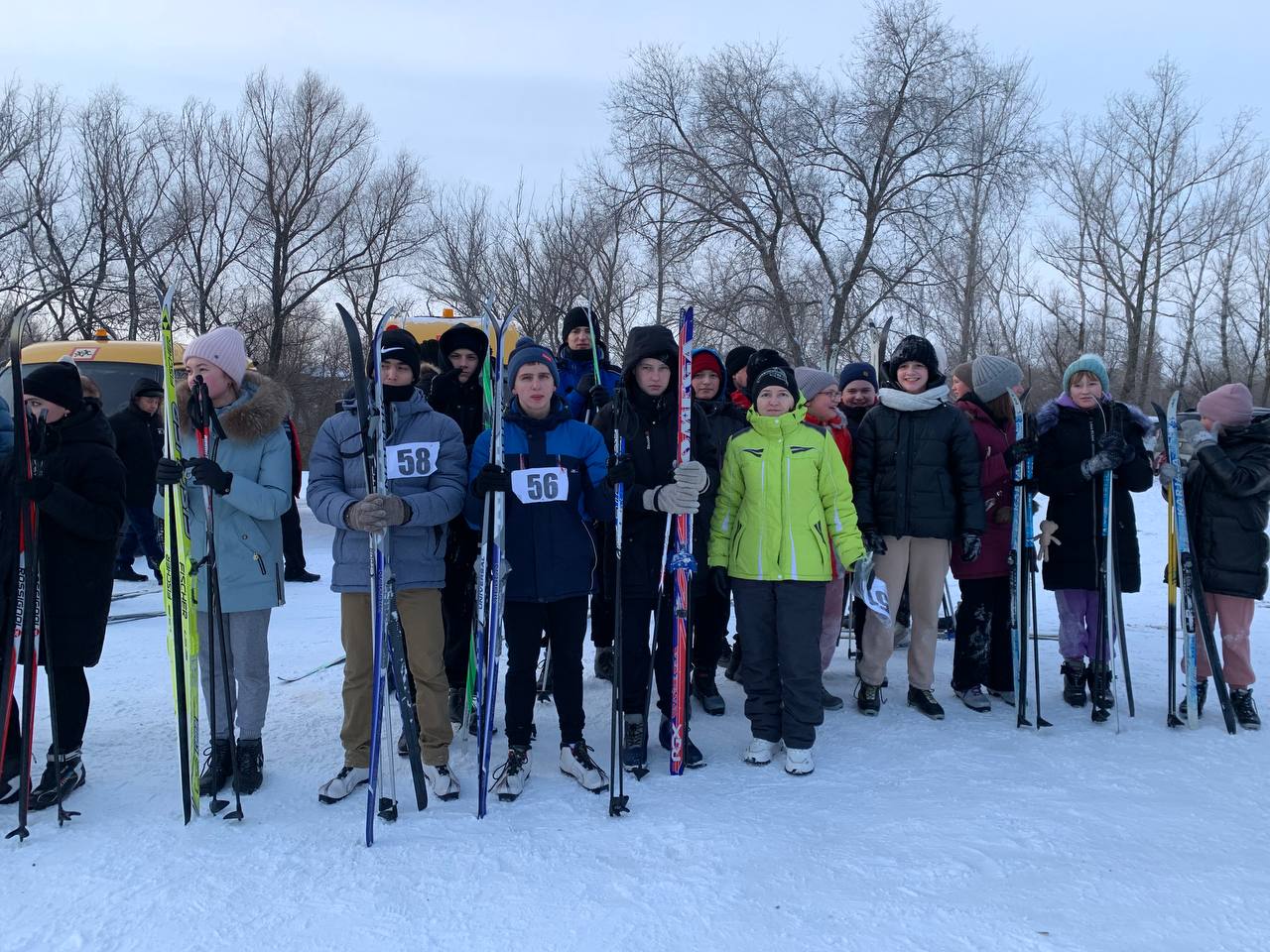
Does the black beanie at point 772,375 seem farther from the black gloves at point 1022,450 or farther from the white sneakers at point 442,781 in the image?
the white sneakers at point 442,781

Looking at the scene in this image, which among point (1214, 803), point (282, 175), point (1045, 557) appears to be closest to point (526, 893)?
point (1214, 803)

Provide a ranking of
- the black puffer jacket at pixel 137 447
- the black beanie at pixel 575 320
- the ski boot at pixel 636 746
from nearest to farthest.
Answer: the ski boot at pixel 636 746 < the black beanie at pixel 575 320 < the black puffer jacket at pixel 137 447

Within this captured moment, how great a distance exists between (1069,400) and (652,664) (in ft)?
8.98

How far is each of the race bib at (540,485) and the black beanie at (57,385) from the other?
6.14ft

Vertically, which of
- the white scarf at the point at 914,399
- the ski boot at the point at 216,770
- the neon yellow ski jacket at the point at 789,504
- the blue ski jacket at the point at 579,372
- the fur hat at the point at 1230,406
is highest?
the blue ski jacket at the point at 579,372

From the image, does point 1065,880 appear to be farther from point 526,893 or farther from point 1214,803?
point 526,893

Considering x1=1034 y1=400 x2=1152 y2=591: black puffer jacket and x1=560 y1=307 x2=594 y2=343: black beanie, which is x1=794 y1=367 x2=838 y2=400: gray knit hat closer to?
x1=1034 y1=400 x2=1152 y2=591: black puffer jacket

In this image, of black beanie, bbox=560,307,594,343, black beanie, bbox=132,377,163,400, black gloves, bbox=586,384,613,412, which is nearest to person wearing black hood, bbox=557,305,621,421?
black beanie, bbox=560,307,594,343

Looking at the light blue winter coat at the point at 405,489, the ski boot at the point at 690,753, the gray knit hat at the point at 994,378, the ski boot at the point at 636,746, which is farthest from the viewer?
the gray knit hat at the point at 994,378

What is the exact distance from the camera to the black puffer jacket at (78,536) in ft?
11.5

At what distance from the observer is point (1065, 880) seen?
9.41 feet

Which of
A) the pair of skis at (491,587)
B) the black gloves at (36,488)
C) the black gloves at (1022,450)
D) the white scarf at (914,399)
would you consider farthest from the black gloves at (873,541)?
the black gloves at (36,488)

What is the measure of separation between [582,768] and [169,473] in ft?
6.71

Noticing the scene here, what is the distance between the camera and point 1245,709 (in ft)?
14.6
